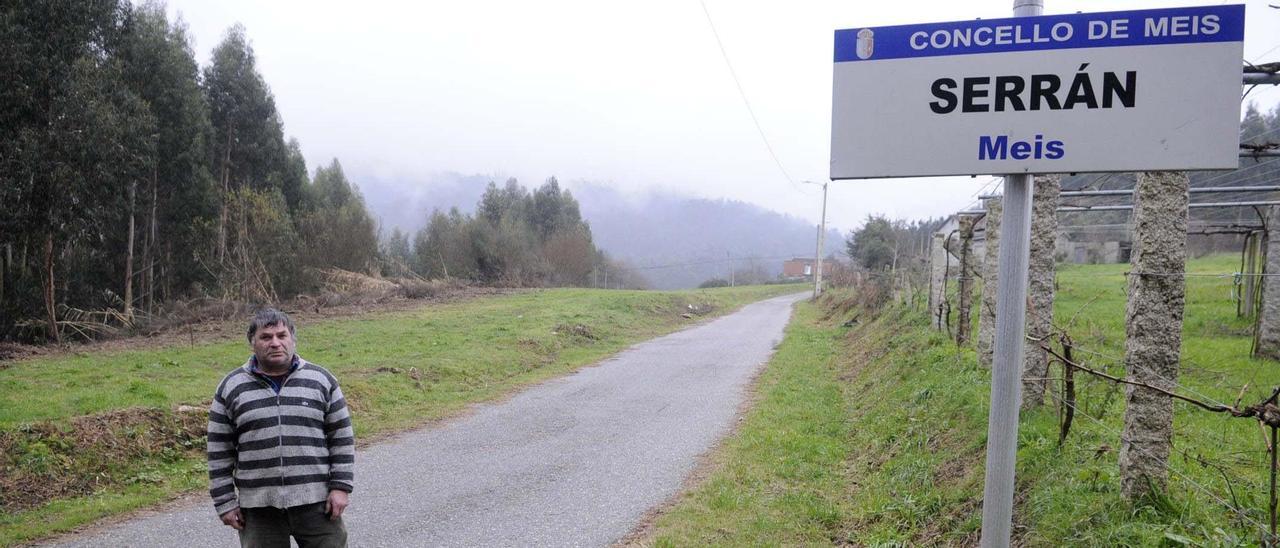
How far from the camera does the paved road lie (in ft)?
18.0

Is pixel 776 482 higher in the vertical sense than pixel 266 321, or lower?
lower

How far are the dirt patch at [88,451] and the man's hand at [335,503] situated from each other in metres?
4.54

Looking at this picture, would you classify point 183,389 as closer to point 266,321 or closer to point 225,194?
point 266,321

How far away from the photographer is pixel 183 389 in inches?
387

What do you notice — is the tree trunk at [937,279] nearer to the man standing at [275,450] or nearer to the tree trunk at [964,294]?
the tree trunk at [964,294]

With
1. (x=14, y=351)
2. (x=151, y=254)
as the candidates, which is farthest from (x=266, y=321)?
(x=151, y=254)

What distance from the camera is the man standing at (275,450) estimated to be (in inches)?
131

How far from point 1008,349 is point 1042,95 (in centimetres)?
77

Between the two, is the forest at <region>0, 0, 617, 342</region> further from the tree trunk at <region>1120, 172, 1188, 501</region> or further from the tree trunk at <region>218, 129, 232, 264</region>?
the tree trunk at <region>1120, 172, 1188, 501</region>

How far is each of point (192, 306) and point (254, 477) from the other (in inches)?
846

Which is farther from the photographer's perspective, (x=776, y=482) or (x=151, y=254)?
(x=151, y=254)

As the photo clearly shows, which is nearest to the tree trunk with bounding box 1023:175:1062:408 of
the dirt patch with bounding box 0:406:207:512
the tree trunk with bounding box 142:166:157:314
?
the dirt patch with bounding box 0:406:207:512

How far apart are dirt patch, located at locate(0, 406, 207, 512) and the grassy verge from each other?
13 mm

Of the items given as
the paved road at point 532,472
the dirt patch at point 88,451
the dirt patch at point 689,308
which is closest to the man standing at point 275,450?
the paved road at point 532,472
